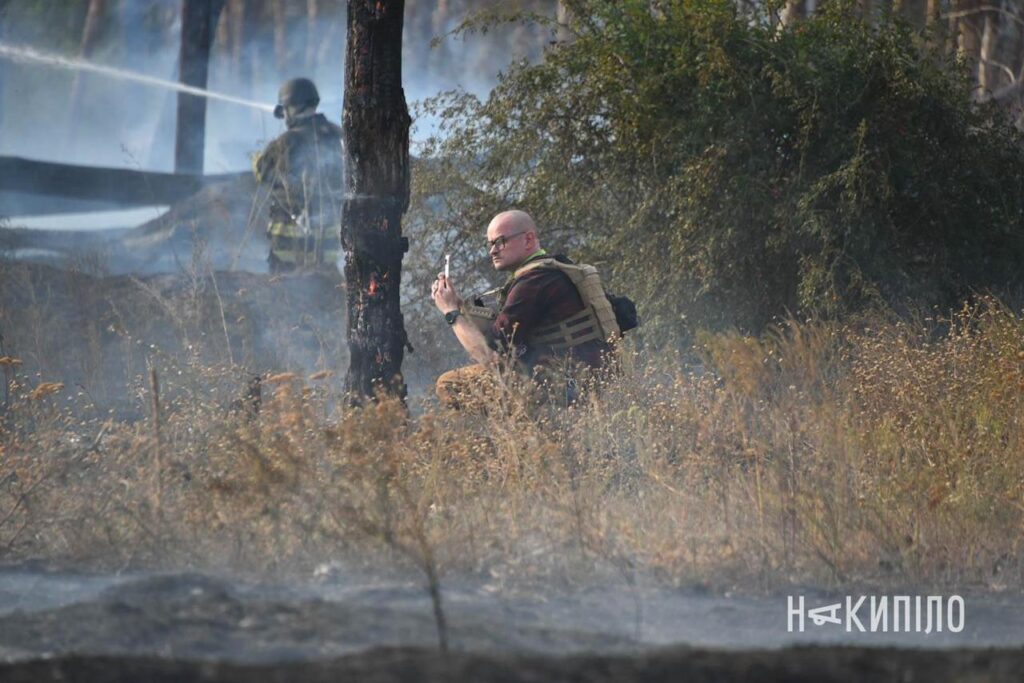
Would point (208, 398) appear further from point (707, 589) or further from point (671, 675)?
point (671, 675)

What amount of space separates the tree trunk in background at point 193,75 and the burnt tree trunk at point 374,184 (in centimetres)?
1149

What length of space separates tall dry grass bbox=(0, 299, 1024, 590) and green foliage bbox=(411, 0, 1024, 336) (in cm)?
173

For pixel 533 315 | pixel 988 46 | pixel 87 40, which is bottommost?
pixel 533 315

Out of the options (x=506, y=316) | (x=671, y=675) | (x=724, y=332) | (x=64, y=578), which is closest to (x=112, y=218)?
(x=724, y=332)

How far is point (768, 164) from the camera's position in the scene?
9.65 metres

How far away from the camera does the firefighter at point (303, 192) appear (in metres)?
15.1

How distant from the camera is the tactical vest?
25.0ft

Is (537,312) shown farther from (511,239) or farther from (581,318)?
(511,239)

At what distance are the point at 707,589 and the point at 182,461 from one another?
7.88 ft

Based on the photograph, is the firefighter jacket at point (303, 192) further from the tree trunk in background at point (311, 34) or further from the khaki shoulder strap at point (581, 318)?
the khaki shoulder strap at point (581, 318)

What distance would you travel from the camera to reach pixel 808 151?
9.62 m

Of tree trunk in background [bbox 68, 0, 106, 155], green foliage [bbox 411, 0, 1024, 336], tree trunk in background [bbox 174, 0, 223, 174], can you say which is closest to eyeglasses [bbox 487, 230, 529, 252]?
green foliage [bbox 411, 0, 1024, 336]

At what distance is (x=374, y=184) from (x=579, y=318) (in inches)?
49.8

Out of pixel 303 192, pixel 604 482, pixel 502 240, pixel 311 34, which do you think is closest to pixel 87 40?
pixel 311 34
